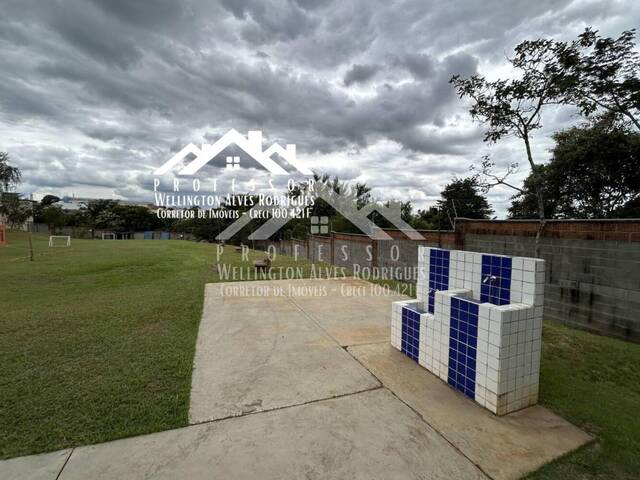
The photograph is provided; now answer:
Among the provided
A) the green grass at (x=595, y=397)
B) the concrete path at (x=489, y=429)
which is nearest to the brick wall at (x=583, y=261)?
the green grass at (x=595, y=397)

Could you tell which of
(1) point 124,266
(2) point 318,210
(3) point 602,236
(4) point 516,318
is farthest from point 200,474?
(2) point 318,210

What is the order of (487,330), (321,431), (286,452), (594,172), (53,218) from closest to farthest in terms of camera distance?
(286,452) < (321,431) < (487,330) < (594,172) < (53,218)

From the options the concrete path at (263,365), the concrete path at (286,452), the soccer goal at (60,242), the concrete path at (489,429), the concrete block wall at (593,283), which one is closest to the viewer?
the concrete path at (286,452)

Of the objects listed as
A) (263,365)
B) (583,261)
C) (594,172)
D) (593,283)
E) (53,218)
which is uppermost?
(594,172)

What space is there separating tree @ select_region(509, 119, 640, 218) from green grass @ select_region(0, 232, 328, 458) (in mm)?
8868

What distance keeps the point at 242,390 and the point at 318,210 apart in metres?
20.2

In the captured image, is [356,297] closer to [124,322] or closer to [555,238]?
[555,238]

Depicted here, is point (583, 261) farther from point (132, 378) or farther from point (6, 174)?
point (6, 174)

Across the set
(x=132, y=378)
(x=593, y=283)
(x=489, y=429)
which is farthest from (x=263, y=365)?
(x=593, y=283)

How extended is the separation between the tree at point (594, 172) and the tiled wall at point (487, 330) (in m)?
6.55

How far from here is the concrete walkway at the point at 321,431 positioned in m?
1.85

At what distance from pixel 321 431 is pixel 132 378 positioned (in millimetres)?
1862

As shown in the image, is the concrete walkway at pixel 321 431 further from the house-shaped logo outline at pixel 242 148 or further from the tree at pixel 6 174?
the tree at pixel 6 174

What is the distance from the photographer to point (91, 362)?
318 cm
